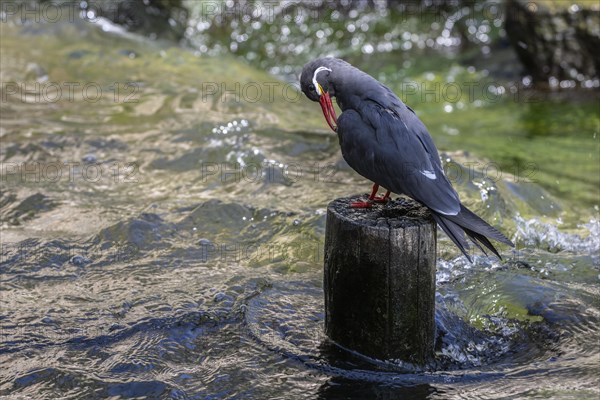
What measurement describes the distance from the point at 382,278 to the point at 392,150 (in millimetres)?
606

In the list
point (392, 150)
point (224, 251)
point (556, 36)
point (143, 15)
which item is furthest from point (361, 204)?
point (143, 15)

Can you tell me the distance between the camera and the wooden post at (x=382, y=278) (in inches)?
149

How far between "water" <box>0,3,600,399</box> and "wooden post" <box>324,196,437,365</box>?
0.13m

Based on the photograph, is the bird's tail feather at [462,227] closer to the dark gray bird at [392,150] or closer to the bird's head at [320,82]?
the dark gray bird at [392,150]

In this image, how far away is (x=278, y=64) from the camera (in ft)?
39.3

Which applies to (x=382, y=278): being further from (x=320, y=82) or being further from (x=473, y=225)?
(x=320, y=82)

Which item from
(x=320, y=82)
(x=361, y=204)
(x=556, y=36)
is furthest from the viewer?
(x=556, y=36)

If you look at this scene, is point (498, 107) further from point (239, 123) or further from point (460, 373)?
point (460, 373)

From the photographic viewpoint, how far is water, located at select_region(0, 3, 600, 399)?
4.08 m

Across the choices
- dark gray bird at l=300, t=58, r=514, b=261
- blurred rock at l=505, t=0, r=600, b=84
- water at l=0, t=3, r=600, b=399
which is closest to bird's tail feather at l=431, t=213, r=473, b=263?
dark gray bird at l=300, t=58, r=514, b=261

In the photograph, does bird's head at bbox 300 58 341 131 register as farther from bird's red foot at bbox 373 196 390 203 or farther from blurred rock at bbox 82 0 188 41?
blurred rock at bbox 82 0 188 41

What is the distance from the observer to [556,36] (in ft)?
34.3

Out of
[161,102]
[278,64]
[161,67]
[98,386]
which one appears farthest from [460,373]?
[278,64]

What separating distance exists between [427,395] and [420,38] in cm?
932
